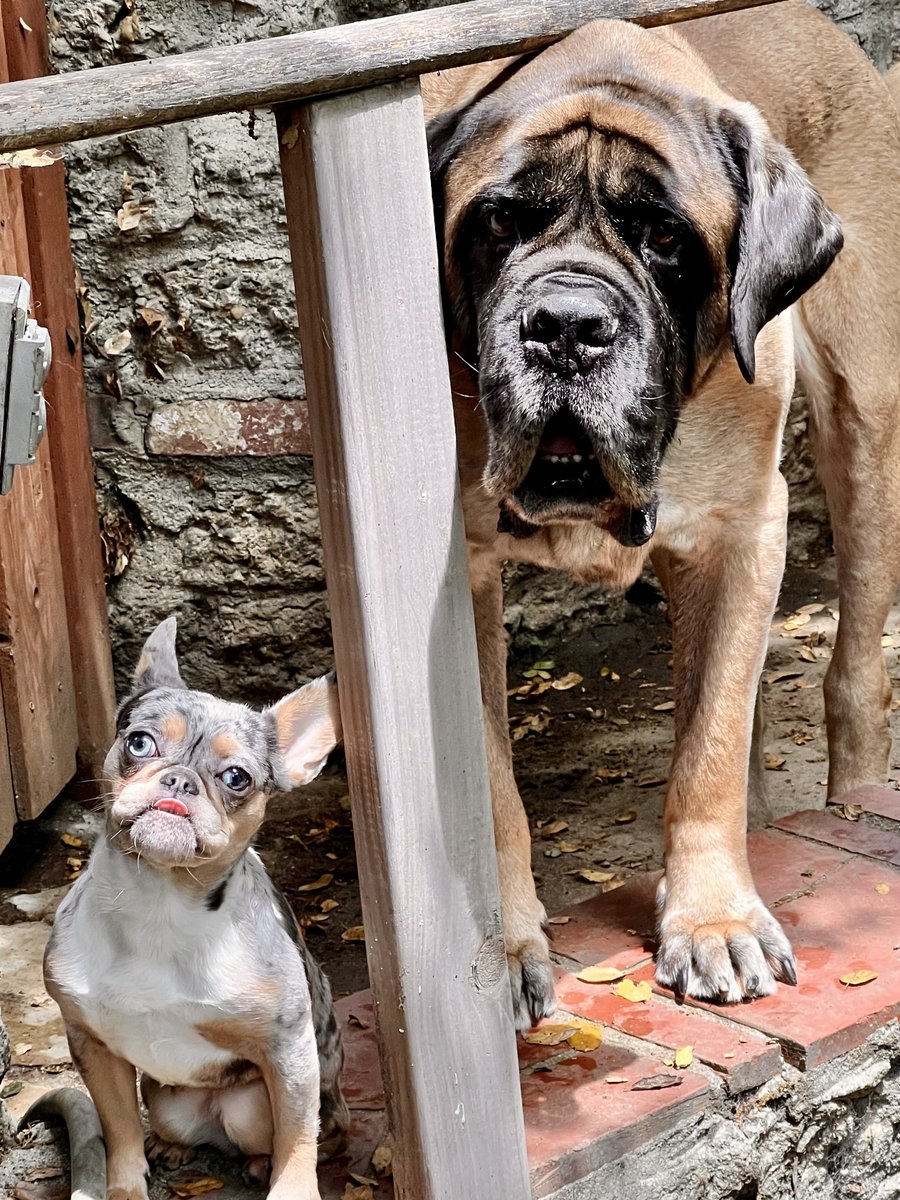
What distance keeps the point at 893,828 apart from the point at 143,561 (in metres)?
2.75

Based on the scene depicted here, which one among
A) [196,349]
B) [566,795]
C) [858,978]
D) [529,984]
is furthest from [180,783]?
[566,795]

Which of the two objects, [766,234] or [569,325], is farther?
[766,234]

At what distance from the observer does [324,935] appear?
15.2 feet

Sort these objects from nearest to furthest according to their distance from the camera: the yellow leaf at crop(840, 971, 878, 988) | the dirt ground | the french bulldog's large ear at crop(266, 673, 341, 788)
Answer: the french bulldog's large ear at crop(266, 673, 341, 788), the yellow leaf at crop(840, 971, 878, 988), the dirt ground

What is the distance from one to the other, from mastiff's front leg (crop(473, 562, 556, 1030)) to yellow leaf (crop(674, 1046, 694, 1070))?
299mm

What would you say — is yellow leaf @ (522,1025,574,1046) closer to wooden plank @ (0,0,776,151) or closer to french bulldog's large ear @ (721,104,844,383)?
french bulldog's large ear @ (721,104,844,383)

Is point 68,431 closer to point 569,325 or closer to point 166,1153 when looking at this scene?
point 569,325

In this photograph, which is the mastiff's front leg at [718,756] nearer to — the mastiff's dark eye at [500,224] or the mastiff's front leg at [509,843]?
the mastiff's front leg at [509,843]

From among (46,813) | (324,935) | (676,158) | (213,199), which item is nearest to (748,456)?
(676,158)

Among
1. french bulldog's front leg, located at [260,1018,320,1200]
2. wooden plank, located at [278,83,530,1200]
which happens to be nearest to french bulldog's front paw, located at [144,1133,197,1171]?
french bulldog's front leg, located at [260,1018,320,1200]

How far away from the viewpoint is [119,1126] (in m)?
2.53

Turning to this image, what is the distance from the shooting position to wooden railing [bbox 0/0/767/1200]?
2191 millimetres

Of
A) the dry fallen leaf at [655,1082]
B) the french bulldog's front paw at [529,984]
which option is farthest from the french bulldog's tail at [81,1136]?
the dry fallen leaf at [655,1082]

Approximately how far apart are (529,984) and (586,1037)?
0.52 feet
